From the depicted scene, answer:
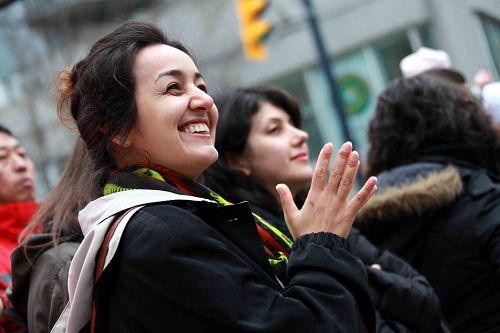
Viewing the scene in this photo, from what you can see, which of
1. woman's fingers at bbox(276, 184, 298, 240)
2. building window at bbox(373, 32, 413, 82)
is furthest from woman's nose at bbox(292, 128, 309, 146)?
building window at bbox(373, 32, 413, 82)

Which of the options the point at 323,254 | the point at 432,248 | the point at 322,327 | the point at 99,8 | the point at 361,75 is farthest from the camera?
the point at 361,75

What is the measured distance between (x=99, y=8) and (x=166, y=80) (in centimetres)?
1234

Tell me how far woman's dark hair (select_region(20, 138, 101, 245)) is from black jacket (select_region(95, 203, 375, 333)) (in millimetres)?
546

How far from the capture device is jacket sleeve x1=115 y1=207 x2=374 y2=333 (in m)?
1.75

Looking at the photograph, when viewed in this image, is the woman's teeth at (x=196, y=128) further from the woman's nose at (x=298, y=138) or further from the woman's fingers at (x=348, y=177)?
the woman's nose at (x=298, y=138)

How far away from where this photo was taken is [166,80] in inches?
86.3

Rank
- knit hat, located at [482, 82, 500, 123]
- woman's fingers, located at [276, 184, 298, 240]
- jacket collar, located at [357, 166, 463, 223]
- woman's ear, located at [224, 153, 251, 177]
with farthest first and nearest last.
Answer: knit hat, located at [482, 82, 500, 123] < woman's ear, located at [224, 153, 251, 177] < jacket collar, located at [357, 166, 463, 223] < woman's fingers, located at [276, 184, 298, 240]

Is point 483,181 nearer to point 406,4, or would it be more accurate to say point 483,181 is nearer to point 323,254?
point 323,254

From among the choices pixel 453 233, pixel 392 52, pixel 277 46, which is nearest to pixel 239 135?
pixel 453 233

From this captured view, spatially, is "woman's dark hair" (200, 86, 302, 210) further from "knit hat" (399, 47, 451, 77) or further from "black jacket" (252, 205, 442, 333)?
"knit hat" (399, 47, 451, 77)

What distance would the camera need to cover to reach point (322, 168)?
1.99 meters

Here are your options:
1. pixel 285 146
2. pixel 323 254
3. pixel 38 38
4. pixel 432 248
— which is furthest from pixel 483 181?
pixel 38 38

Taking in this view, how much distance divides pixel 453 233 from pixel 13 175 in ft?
7.51

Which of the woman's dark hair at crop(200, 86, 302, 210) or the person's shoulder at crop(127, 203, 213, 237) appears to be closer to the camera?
the person's shoulder at crop(127, 203, 213, 237)
